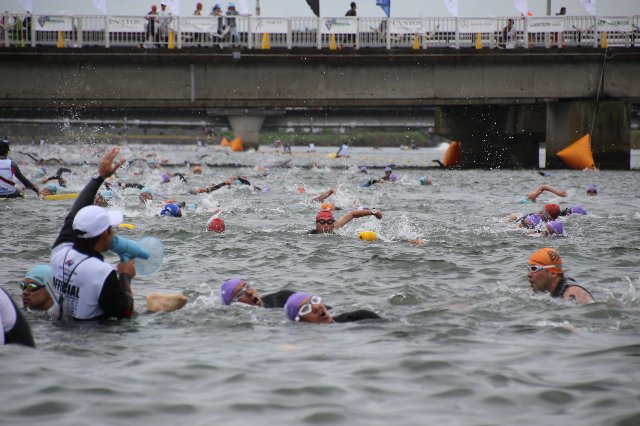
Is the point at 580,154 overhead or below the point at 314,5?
below

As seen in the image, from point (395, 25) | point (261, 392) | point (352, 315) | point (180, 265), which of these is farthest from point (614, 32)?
point (261, 392)

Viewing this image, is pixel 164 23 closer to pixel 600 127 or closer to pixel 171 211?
pixel 600 127

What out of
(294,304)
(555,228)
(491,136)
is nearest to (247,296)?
(294,304)

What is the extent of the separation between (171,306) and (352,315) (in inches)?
73.0

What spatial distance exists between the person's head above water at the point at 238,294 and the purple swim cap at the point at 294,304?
0.62 m

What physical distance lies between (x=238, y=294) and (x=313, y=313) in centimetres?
112

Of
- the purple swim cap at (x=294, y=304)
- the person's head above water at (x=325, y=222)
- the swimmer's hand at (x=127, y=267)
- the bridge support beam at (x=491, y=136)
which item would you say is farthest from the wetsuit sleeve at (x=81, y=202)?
the bridge support beam at (x=491, y=136)

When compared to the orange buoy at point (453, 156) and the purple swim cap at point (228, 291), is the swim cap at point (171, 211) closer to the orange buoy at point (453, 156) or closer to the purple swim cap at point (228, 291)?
the purple swim cap at point (228, 291)

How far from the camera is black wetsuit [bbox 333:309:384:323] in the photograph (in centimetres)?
862

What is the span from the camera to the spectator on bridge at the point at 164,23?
117ft

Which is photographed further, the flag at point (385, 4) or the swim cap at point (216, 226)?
the flag at point (385, 4)

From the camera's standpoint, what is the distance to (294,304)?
8516 millimetres

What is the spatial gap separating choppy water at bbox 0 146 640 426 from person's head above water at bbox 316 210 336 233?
219 mm

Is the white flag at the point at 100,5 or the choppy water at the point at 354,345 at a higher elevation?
the white flag at the point at 100,5
